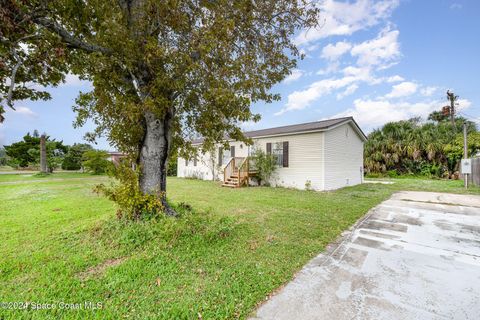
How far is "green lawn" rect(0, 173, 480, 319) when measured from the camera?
6.95 feet

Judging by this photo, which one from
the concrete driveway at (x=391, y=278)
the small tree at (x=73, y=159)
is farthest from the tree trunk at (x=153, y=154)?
the small tree at (x=73, y=159)

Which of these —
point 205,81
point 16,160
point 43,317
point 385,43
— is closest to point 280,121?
point 385,43

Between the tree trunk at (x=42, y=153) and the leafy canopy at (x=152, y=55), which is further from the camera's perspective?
the tree trunk at (x=42, y=153)

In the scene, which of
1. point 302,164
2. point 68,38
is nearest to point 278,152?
point 302,164

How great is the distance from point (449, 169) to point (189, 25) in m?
20.8

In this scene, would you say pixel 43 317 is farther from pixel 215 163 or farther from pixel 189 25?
pixel 215 163

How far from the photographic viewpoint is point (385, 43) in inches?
389

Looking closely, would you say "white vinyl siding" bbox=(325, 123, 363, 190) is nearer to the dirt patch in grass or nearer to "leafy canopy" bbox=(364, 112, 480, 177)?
"leafy canopy" bbox=(364, 112, 480, 177)

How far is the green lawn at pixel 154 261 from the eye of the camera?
2.12 metres

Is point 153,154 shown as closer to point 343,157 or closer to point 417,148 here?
point 343,157

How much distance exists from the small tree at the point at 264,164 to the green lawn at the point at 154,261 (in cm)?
660

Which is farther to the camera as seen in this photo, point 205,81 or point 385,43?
point 385,43

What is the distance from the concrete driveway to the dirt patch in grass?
Result: 2140mm

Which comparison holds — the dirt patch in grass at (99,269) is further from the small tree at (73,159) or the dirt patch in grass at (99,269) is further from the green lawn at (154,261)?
the small tree at (73,159)
